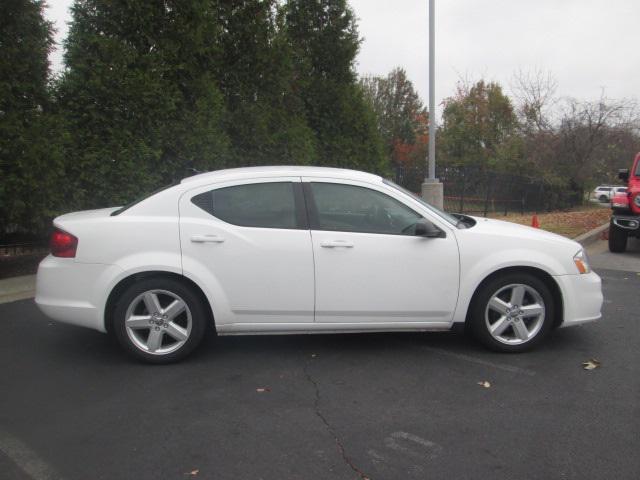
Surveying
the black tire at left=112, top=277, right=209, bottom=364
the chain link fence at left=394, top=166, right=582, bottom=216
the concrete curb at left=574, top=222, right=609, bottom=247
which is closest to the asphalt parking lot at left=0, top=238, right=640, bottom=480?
the black tire at left=112, top=277, right=209, bottom=364

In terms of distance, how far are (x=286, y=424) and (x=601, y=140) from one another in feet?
85.5

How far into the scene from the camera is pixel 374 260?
425 cm

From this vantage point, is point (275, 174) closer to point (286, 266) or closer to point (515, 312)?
point (286, 266)

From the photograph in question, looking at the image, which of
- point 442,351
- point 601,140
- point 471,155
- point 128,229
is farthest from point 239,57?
point 471,155

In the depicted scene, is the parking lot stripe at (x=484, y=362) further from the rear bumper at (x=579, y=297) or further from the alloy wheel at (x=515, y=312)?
the rear bumper at (x=579, y=297)

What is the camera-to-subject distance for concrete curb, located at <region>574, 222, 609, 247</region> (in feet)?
36.3

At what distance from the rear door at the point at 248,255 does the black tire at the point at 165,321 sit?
14 cm

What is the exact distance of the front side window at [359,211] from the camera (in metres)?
4.34

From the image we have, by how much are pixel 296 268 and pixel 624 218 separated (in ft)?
26.5

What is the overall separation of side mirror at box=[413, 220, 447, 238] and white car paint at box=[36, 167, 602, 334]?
0.06 metres

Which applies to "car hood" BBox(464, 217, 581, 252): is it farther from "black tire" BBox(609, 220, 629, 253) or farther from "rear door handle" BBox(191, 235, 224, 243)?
"black tire" BBox(609, 220, 629, 253)

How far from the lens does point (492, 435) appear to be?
3.16m

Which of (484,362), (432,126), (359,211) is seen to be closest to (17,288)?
(359,211)

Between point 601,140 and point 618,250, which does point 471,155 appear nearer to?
point 601,140
